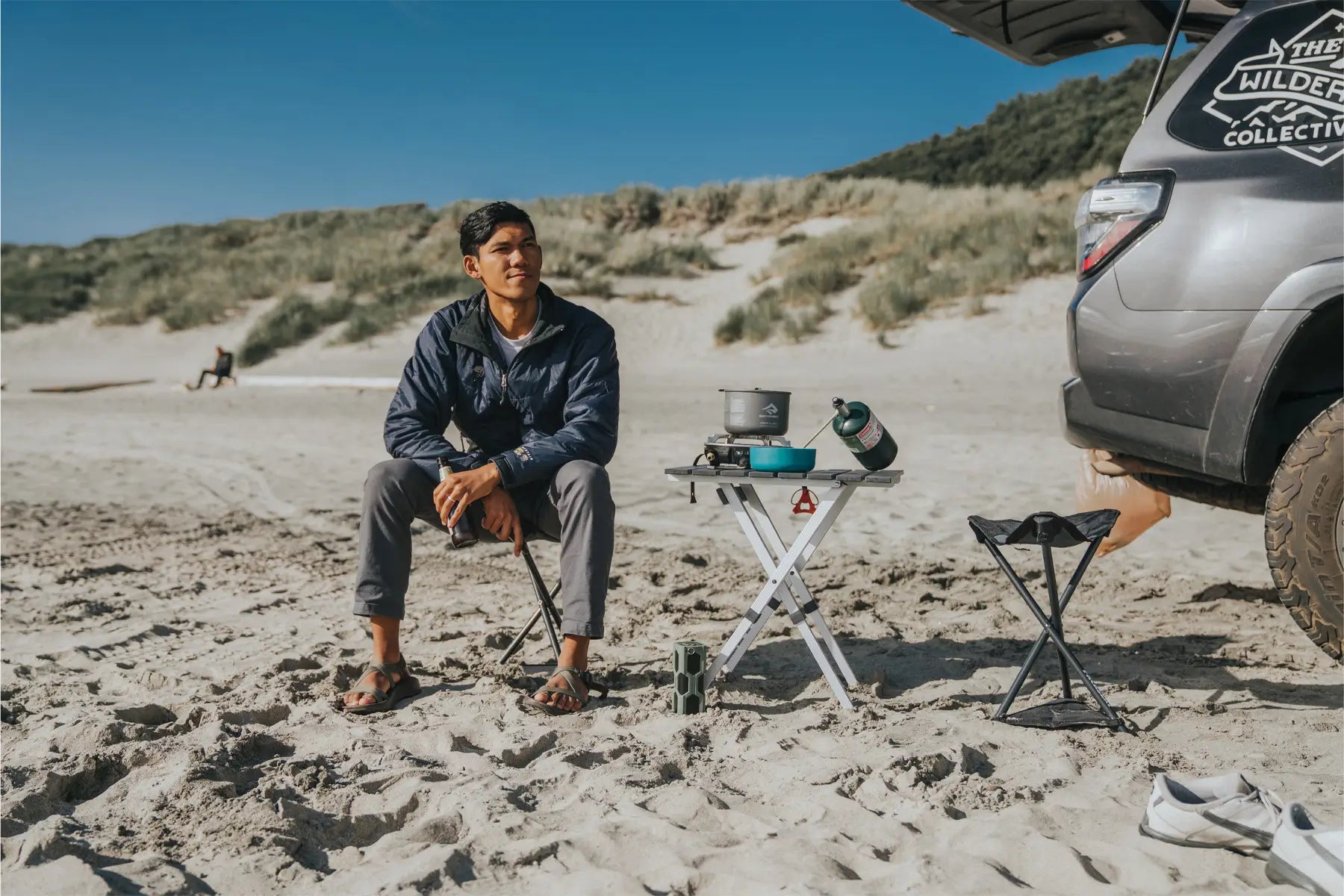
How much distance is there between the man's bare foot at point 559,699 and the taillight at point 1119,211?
2189 millimetres

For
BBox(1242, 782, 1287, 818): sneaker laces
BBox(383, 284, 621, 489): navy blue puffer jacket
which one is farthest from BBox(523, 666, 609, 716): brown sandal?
BBox(1242, 782, 1287, 818): sneaker laces

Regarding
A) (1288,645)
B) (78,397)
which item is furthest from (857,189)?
(1288,645)

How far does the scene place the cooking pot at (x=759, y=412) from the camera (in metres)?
3.62

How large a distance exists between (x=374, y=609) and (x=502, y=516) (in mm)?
497

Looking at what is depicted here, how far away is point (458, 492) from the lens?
3.57 m

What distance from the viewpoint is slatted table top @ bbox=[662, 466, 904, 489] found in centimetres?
346

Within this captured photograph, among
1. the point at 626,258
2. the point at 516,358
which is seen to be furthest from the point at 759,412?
the point at 626,258

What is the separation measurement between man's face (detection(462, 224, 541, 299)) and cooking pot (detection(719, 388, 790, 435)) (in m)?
0.82

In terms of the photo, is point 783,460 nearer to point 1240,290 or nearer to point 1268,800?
point 1240,290

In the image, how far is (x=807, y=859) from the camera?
2.40 m

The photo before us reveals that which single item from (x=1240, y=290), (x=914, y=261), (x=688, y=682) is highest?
(x=914, y=261)

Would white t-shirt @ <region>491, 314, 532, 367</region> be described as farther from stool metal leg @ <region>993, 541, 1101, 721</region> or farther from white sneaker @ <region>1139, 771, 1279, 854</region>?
white sneaker @ <region>1139, 771, 1279, 854</region>

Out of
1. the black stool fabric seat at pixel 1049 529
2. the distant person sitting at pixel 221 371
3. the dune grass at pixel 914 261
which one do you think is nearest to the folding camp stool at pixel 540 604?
the black stool fabric seat at pixel 1049 529

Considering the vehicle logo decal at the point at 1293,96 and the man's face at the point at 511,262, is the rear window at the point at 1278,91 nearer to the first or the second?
the vehicle logo decal at the point at 1293,96
